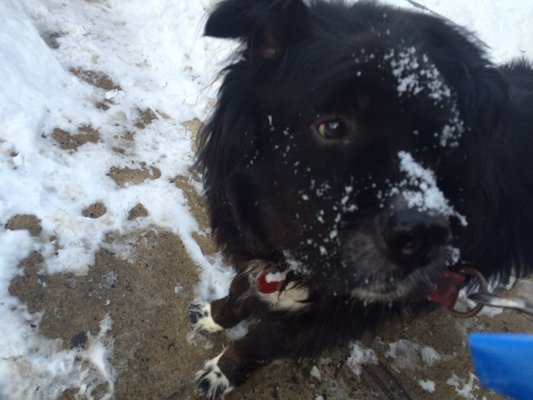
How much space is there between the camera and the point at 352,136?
1785 millimetres

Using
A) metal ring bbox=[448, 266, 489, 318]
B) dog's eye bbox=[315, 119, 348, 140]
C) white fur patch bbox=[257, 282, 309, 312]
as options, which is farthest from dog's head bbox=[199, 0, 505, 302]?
white fur patch bbox=[257, 282, 309, 312]

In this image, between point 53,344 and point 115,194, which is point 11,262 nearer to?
point 53,344

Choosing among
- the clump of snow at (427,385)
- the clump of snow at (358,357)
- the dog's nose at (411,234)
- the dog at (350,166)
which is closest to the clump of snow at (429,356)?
the clump of snow at (427,385)

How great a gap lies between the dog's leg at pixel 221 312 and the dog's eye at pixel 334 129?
1251 mm

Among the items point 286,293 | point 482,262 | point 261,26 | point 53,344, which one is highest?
point 261,26

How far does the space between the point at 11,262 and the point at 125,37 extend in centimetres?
329

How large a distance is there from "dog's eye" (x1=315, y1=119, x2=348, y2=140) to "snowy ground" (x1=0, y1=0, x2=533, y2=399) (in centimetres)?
83

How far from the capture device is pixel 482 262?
100 inches

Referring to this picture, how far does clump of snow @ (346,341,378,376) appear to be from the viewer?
9.37 ft

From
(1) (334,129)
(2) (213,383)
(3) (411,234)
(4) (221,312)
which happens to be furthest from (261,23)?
(2) (213,383)

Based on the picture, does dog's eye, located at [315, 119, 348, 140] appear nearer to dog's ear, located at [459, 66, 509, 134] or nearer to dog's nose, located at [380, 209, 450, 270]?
dog's nose, located at [380, 209, 450, 270]

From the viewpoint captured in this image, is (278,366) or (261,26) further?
(278,366)

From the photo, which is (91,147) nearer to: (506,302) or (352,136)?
(352,136)

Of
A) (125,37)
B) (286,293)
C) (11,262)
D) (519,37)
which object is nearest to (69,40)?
(125,37)
